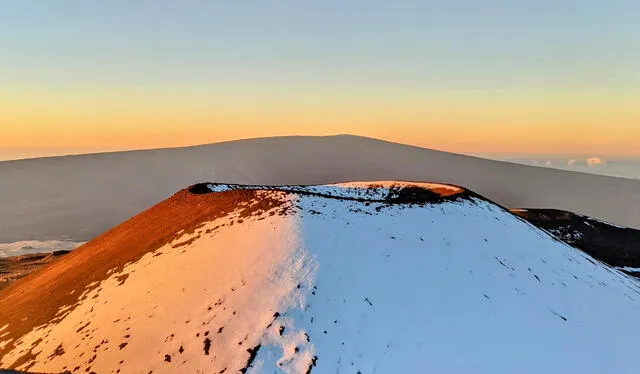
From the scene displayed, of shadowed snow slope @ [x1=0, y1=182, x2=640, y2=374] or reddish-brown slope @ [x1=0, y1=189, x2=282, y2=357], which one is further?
reddish-brown slope @ [x1=0, y1=189, x2=282, y2=357]

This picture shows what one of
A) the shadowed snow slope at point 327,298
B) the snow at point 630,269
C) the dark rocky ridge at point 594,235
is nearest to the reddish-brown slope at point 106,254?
the shadowed snow slope at point 327,298

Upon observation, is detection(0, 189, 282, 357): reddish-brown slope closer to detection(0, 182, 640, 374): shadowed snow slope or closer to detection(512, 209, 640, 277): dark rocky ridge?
detection(0, 182, 640, 374): shadowed snow slope

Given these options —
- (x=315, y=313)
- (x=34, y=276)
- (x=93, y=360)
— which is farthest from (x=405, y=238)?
(x=34, y=276)

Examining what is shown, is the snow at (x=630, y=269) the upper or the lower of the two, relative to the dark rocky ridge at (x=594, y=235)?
lower

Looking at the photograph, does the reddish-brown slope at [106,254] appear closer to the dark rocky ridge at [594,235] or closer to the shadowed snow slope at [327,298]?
the shadowed snow slope at [327,298]

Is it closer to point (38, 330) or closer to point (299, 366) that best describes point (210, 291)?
point (299, 366)

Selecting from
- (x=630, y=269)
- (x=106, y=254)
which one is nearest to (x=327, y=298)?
(x=106, y=254)

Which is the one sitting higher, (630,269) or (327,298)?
(327,298)

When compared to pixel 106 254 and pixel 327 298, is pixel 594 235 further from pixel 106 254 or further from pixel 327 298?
pixel 106 254

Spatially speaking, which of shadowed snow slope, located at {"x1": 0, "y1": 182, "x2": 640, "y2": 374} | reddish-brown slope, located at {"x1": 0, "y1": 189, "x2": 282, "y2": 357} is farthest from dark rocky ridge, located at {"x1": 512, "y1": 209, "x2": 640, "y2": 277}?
reddish-brown slope, located at {"x1": 0, "y1": 189, "x2": 282, "y2": 357}

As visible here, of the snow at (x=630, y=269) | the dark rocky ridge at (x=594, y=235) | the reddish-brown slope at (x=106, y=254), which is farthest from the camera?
the dark rocky ridge at (x=594, y=235)
